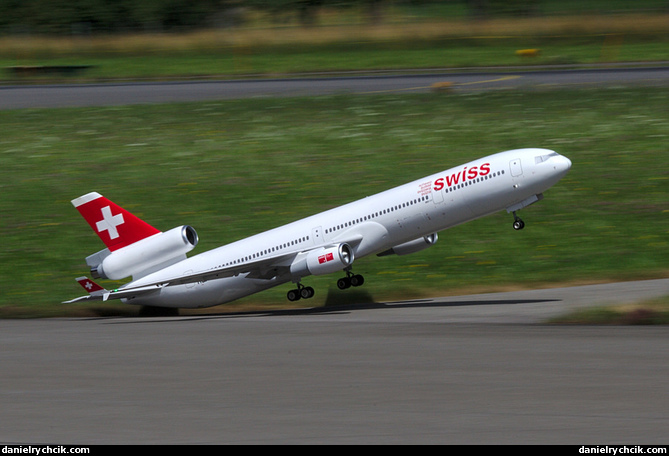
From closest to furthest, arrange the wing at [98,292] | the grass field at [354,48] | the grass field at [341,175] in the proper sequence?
1. the wing at [98,292]
2. the grass field at [341,175]
3. the grass field at [354,48]

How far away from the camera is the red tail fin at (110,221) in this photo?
133 ft

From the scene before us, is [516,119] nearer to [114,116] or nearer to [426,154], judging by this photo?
[426,154]

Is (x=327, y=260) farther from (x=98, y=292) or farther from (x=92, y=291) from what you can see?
(x=92, y=291)

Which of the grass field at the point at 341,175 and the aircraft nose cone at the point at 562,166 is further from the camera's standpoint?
the grass field at the point at 341,175

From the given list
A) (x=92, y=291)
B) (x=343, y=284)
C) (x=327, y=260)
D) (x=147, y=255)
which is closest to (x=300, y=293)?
(x=343, y=284)

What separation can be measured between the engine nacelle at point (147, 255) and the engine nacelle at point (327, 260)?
6069 mm

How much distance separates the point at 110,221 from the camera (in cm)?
4059

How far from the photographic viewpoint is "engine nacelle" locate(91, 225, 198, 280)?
133ft

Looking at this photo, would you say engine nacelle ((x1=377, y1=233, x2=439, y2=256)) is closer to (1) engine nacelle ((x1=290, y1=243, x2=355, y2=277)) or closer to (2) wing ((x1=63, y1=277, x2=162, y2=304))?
(1) engine nacelle ((x1=290, y1=243, x2=355, y2=277))

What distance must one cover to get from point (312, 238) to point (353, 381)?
14909 mm

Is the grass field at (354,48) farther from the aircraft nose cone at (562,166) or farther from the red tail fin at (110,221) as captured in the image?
the aircraft nose cone at (562,166)

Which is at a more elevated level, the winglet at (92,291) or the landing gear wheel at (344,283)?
the winglet at (92,291)

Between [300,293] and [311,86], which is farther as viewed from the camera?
[311,86]

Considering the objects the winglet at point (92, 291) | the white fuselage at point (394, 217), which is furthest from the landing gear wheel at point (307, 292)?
the winglet at point (92, 291)
